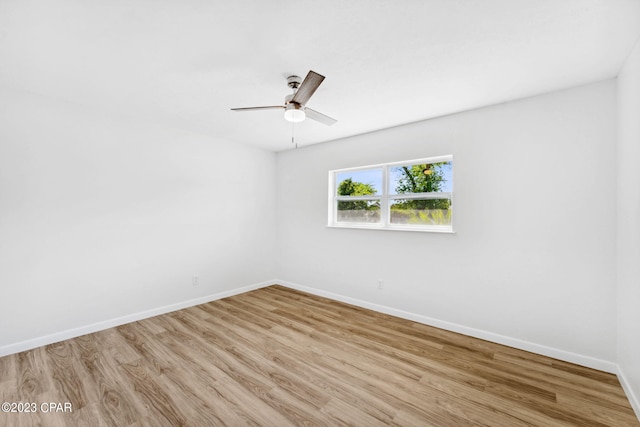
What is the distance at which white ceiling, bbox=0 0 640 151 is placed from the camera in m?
1.50

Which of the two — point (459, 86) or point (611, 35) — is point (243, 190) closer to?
point (459, 86)

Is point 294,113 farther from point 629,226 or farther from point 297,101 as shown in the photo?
point 629,226

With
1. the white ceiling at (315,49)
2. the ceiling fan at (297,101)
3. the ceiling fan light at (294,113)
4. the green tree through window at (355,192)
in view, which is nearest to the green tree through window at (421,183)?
the green tree through window at (355,192)

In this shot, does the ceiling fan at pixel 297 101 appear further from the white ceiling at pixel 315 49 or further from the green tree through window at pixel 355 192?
the green tree through window at pixel 355 192

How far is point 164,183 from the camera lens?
344cm

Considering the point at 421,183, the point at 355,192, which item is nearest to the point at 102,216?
the point at 355,192

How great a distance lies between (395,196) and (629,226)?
81.6 inches

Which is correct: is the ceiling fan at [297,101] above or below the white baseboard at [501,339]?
above

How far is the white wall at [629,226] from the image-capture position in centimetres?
174

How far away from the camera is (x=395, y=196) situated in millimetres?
3555

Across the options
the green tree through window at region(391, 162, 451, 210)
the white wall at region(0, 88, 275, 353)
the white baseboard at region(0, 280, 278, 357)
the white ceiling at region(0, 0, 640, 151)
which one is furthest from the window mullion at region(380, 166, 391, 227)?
the white baseboard at region(0, 280, 278, 357)

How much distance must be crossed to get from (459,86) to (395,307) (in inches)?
101

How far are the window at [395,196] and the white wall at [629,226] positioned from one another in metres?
1.30

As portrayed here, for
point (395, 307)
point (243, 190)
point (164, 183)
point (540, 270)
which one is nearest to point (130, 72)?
point (164, 183)
